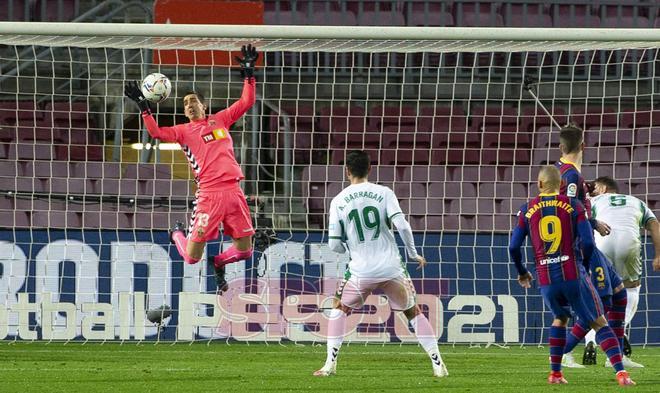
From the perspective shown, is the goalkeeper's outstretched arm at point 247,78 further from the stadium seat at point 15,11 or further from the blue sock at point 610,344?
the stadium seat at point 15,11

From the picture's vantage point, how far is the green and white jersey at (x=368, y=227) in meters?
9.84

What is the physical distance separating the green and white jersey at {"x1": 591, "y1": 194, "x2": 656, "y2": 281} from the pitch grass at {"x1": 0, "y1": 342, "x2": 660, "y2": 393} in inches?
37.5

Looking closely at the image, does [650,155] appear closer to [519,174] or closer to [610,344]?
[519,174]

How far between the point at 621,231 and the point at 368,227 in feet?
13.0

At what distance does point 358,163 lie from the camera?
9906mm

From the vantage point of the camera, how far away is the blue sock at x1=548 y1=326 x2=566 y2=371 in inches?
370

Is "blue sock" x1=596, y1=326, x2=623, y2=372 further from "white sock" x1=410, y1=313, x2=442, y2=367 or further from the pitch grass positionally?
"white sock" x1=410, y1=313, x2=442, y2=367

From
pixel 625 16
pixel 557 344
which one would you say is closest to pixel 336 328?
pixel 557 344

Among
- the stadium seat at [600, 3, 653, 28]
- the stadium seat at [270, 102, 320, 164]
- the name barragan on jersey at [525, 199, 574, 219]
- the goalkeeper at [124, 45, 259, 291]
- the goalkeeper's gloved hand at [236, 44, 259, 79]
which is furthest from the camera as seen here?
the stadium seat at [600, 3, 653, 28]

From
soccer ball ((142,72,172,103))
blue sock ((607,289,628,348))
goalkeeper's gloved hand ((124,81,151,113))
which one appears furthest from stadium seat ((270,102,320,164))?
blue sock ((607,289,628,348))

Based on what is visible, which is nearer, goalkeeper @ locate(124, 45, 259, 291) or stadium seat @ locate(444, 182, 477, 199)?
goalkeeper @ locate(124, 45, 259, 291)

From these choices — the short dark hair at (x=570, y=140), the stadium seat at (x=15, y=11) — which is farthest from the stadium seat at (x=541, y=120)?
the short dark hair at (x=570, y=140)

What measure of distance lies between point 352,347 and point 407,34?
165 inches

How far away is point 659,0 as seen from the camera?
796 inches
